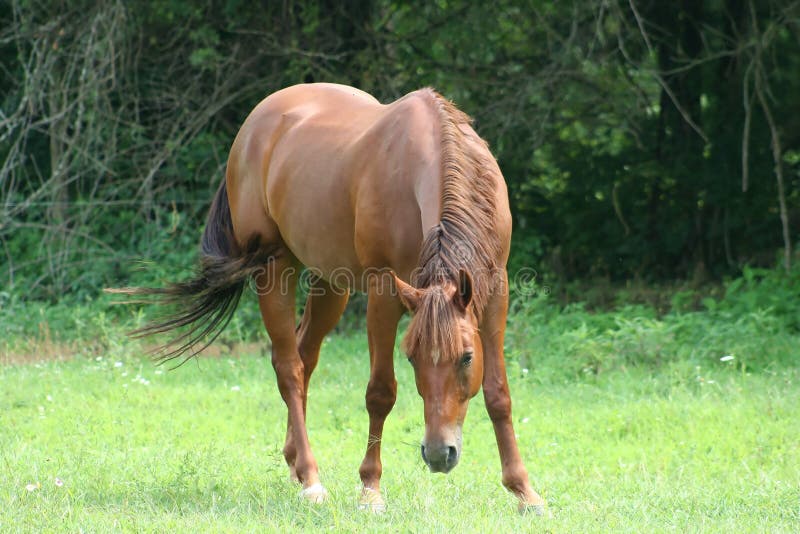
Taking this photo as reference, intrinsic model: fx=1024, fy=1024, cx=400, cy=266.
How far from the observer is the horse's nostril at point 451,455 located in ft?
11.8

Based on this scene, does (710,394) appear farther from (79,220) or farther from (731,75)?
(79,220)

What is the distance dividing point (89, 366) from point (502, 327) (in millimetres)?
4707

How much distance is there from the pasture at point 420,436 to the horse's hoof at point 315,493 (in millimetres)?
56

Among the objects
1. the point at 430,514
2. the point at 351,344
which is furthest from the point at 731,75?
the point at 430,514

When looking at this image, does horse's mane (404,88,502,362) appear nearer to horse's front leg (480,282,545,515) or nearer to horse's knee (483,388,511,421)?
horse's front leg (480,282,545,515)

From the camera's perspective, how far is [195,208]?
10.7m

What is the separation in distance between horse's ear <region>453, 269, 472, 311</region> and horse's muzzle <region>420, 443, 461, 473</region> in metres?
0.51

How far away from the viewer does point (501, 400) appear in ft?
14.1

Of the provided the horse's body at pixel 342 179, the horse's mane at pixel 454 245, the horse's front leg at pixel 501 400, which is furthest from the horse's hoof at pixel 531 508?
the horse's body at pixel 342 179

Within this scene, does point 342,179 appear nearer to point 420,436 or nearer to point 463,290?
point 463,290

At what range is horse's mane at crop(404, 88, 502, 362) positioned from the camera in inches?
143

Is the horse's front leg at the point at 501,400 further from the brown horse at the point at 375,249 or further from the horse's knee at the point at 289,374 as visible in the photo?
the horse's knee at the point at 289,374

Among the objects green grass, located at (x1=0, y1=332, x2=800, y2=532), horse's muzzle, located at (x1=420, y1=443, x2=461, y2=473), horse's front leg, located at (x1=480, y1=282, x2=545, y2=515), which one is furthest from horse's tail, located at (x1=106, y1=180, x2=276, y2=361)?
horse's muzzle, located at (x1=420, y1=443, x2=461, y2=473)

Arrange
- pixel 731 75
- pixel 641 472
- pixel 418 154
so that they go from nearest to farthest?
pixel 418 154 → pixel 641 472 → pixel 731 75
